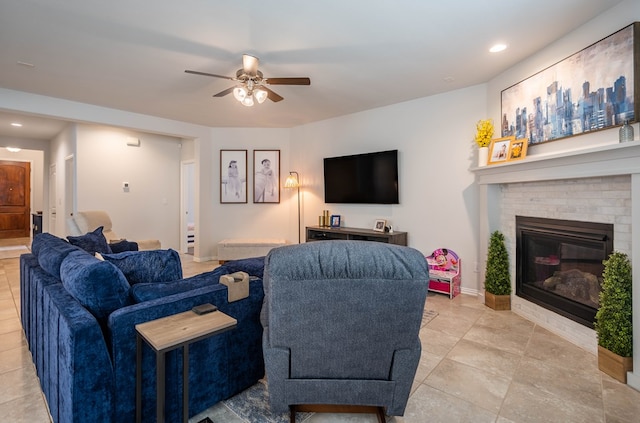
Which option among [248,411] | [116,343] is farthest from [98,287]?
[248,411]

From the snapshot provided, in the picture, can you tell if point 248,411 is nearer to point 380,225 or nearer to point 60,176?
point 380,225

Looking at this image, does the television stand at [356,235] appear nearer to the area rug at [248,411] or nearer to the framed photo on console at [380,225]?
the framed photo on console at [380,225]

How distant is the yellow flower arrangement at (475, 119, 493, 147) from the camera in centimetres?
336

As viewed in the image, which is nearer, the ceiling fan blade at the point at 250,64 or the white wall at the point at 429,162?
the ceiling fan blade at the point at 250,64

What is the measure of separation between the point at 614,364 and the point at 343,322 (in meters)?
2.07

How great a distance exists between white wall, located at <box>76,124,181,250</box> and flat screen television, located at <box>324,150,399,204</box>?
11.2 ft

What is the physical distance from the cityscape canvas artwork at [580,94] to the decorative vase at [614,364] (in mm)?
1615

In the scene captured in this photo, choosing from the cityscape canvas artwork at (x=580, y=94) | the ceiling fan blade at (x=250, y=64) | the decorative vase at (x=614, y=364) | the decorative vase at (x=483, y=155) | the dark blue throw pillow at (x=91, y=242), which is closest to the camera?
the decorative vase at (x=614, y=364)

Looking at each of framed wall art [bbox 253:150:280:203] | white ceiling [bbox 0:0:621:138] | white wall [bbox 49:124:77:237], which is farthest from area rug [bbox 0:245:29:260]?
framed wall art [bbox 253:150:280:203]

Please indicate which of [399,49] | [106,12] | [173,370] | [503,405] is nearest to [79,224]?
[106,12]

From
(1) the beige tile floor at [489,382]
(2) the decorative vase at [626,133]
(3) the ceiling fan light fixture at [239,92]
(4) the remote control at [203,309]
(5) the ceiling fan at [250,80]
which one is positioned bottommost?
(1) the beige tile floor at [489,382]

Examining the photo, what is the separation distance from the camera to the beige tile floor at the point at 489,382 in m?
1.70

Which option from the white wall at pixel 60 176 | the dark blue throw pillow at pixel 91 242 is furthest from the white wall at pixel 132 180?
the dark blue throw pillow at pixel 91 242

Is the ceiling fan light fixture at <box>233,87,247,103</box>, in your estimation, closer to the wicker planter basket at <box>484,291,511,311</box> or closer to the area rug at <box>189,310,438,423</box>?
the area rug at <box>189,310,438,423</box>
